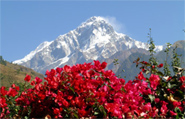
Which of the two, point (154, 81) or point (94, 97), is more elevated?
point (154, 81)

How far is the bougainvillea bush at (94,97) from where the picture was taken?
446 cm

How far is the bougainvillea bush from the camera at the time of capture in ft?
14.6

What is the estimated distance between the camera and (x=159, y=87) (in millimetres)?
5230

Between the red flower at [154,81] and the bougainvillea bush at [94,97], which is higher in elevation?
the red flower at [154,81]

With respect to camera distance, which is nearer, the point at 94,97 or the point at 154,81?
the point at 94,97

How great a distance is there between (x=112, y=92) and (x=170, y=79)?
143 cm

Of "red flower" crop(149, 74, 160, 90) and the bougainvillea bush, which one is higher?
"red flower" crop(149, 74, 160, 90)

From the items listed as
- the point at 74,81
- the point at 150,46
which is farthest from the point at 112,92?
the point at 150,46

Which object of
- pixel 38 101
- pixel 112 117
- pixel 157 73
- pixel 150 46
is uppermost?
pixel 150 46

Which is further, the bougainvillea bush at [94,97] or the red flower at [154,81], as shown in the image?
the red flower at [154,81]

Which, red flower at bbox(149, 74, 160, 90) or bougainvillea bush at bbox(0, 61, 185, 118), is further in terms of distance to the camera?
red flower at bbox(149, 74, 160, 90)

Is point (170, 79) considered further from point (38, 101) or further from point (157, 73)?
point (38, 101)

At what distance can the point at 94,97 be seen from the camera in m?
4.57

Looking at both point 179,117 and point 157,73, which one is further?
point 157,73
